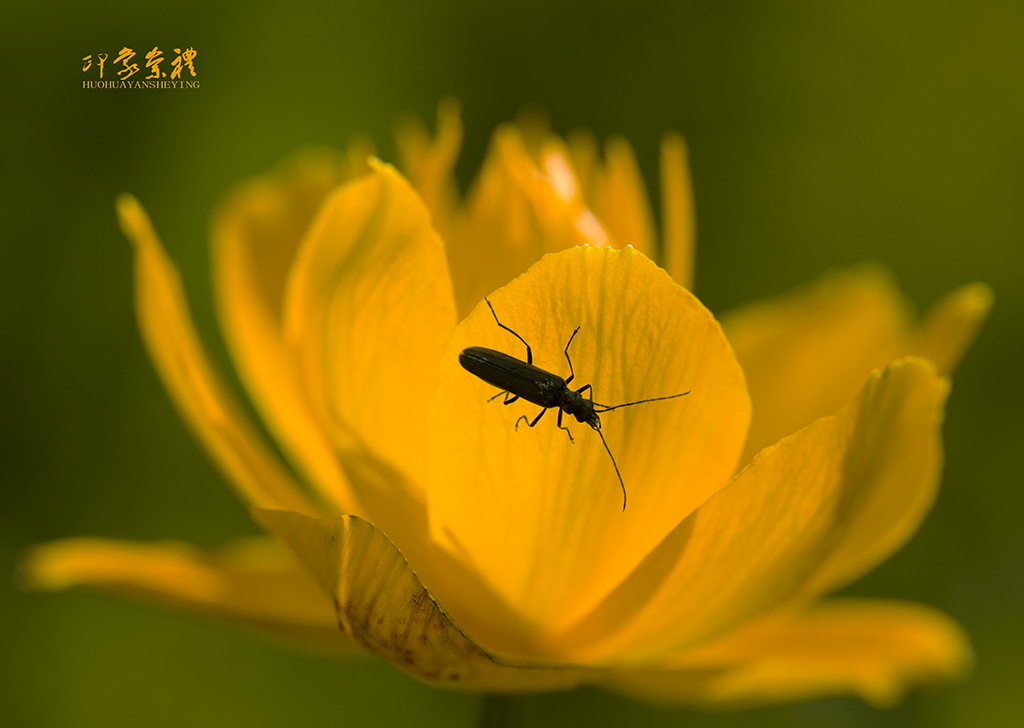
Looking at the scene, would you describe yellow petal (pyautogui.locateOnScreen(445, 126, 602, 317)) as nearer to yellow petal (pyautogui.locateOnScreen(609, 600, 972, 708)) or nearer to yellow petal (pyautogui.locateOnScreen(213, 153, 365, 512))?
yellow petal (pyautogui.locateOnScreen(213, 153, 365, 512))

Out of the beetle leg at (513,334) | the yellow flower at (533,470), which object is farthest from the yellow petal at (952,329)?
the beetle leg at (513,334)

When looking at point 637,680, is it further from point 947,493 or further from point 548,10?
point 548,10

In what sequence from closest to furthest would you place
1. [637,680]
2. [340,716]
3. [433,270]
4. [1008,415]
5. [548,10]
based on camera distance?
[433,270] → [637,680] → [340,716] → [1008,415] → [548,10]

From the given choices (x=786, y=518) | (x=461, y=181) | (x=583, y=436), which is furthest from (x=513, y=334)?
(x=461, y=181)

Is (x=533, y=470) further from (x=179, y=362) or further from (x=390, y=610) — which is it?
(x=179, y=362)

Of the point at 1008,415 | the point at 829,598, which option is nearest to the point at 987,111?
the point at 1008,415
